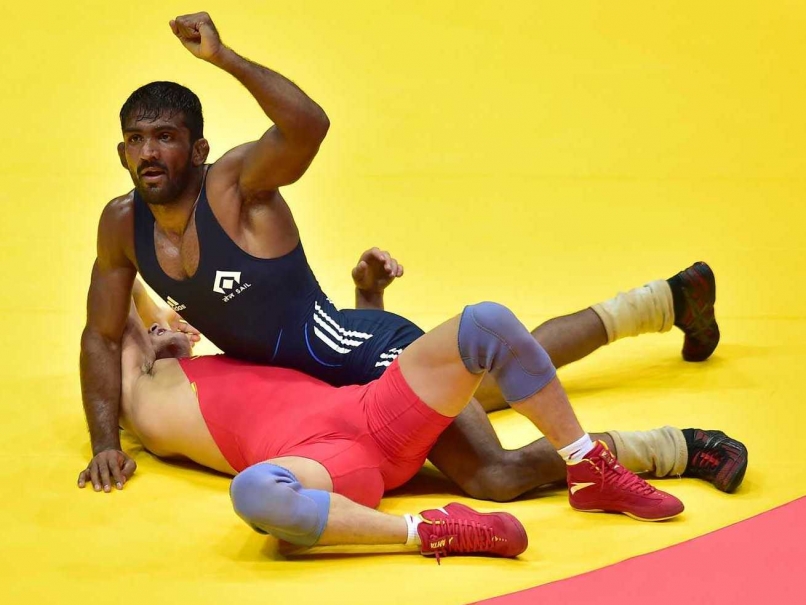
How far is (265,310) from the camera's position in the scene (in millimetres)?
3934

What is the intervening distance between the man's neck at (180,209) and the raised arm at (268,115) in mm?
116

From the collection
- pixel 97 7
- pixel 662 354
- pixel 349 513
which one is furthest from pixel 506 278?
pixel 97 7

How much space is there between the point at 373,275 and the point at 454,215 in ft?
4.44

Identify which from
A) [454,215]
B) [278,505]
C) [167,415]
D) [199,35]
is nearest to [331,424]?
[278,505]

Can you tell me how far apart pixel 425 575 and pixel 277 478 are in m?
0.40

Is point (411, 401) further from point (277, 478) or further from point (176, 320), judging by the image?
point (176, 320)

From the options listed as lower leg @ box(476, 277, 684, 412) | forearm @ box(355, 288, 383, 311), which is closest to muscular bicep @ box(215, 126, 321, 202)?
forearm @ box(355, 288, 383, 311)

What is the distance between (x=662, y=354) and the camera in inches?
190

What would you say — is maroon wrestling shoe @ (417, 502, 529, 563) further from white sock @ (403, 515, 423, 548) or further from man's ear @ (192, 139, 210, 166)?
man's ear @ (192, 139, 210, 166)

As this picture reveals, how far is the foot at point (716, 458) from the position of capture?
3.71 m

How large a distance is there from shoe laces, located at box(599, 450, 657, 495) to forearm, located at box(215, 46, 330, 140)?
111 cm

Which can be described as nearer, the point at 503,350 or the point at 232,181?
the point at 503,350

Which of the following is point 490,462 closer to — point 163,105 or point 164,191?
point 164,191

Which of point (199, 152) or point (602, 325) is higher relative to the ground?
point (199, 152)
